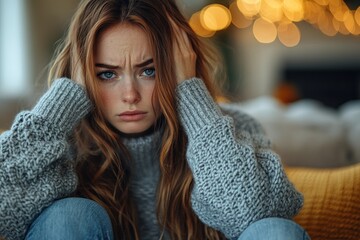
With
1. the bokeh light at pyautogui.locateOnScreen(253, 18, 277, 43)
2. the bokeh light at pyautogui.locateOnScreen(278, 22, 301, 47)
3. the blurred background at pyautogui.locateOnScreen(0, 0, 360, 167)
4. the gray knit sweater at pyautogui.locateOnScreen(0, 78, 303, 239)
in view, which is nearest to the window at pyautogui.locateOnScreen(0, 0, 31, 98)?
the blurred background at pyautogui.locateOnScreen(0, 0, 360, 167)

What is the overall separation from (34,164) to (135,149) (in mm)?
238

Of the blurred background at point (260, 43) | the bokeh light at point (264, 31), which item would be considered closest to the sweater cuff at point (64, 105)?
the blurred background at point (260, 43)

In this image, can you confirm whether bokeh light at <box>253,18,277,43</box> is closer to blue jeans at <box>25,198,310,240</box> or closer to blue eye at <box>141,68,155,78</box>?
blue eye at <box>141,68,155,78</box>

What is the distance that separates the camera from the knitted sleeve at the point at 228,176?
1.04 m

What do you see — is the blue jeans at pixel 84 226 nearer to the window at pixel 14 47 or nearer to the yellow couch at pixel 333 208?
the yellow couch at pixel 333 208

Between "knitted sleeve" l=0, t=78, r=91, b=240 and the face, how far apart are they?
0.30 feet

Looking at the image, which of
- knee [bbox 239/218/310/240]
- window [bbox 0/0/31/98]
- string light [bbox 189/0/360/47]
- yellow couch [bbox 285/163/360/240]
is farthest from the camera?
window [bbox 0/0/31/98]

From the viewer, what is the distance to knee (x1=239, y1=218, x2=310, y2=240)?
92cm

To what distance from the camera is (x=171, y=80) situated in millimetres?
1176

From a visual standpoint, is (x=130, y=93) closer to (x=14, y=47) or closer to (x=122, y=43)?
(x=122, y=43)

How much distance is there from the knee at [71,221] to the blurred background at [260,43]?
3257 mm

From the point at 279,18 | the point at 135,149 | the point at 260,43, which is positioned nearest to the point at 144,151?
the point at 135,149

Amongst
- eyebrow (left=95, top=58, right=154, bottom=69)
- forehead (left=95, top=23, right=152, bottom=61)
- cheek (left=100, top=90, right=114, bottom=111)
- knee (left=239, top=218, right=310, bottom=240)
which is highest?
forehead (left=95, top=23, right=152, bottom=61)

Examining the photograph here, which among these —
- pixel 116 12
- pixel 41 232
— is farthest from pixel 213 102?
pixel 41 232
